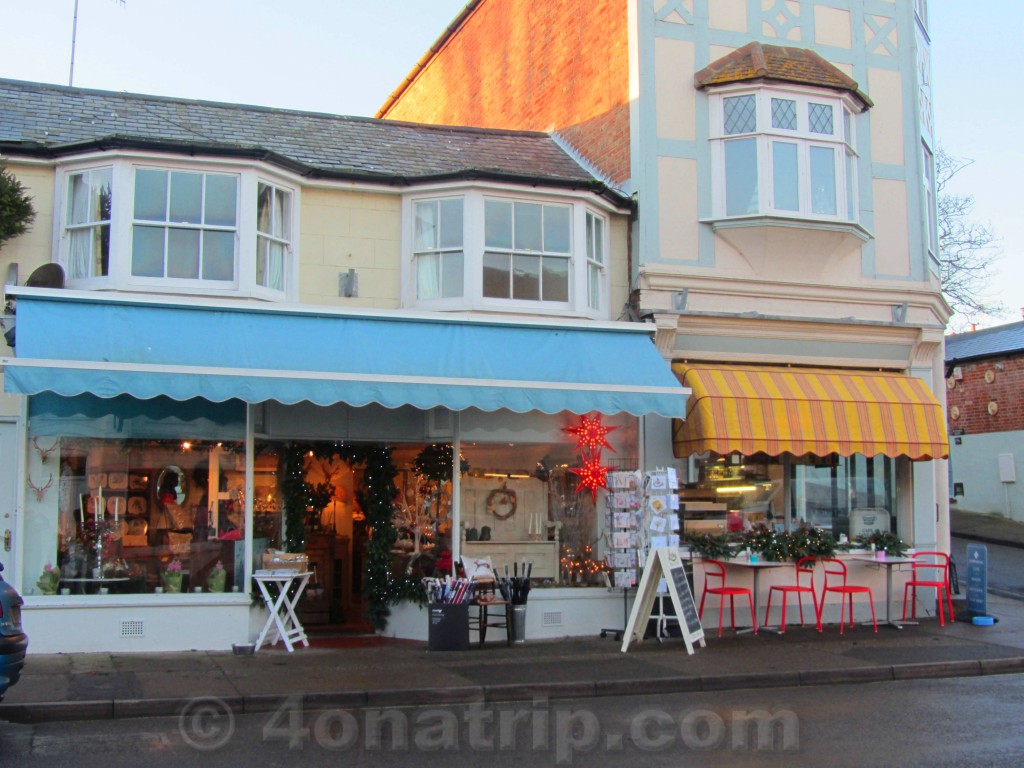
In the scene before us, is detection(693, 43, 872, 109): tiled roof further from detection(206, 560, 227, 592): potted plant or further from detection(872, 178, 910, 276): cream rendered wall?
detection(206, 560, 227, 592): potted plant

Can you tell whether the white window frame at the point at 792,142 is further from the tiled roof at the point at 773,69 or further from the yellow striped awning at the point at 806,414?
the yellow striped awning at the point at 806,414

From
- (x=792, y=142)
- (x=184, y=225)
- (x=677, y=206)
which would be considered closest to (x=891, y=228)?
(x=792, y=142)

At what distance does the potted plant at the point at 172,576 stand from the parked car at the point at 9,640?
443 centimetres

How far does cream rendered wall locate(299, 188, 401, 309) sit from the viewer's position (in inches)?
535

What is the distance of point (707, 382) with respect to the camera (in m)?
14.1

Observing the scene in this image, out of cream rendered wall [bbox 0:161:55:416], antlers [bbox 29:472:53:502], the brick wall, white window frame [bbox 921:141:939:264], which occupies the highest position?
white window frame [bbox 921:141:939:264]

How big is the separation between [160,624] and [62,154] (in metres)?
5.57

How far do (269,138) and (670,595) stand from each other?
7.89 meters

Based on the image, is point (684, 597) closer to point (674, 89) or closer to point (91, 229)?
point (674, 89)

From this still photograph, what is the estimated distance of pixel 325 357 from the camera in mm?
12102

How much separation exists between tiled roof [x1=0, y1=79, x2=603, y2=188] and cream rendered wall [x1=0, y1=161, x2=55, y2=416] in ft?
0.83

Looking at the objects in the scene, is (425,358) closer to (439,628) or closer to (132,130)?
(439,628)

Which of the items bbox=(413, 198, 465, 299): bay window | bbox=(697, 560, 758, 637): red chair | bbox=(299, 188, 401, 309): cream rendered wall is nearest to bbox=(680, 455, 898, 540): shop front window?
bbox=(697, 560, 758, 637): red chair

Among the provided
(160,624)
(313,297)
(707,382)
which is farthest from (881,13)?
(160,624)
